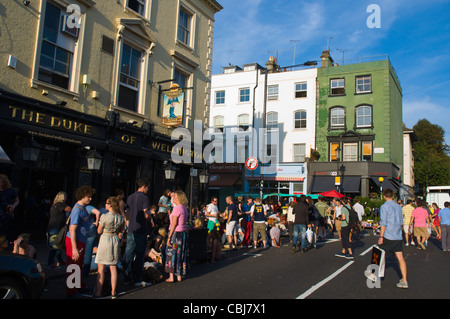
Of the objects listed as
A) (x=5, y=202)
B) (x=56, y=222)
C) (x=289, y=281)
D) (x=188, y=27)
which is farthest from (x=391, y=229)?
(x=188, y=27)

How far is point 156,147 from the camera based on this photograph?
1476 centimetres

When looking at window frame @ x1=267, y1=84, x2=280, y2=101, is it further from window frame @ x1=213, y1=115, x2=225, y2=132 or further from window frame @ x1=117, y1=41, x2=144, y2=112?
window frame @ x1=117, y1=41, x2=144, y2=112

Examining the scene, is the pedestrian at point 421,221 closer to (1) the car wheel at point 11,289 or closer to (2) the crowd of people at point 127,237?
(2) the crowd of people at point 127,237

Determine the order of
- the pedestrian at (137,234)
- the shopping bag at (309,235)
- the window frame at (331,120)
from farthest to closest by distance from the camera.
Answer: the window frame at (331,120) < the shopping bag at (309,235) < the pedestrian at (137,234)

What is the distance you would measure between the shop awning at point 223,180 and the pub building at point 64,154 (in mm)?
15343

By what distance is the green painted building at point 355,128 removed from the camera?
94.1 feet

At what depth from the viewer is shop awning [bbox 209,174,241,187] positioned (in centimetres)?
3020

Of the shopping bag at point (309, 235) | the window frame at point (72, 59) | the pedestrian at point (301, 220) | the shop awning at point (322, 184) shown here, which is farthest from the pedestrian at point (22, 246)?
the shop awning at point (322, 184)

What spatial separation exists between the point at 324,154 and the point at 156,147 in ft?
64.3

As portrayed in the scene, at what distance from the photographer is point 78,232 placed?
582cm

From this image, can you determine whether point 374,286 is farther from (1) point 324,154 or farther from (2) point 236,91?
(2) point 236,91

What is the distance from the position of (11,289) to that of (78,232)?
1.65 meters

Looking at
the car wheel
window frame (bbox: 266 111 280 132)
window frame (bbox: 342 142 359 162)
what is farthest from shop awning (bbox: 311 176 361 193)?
the car wheel

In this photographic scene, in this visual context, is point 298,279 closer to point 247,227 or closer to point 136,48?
point 247,227
